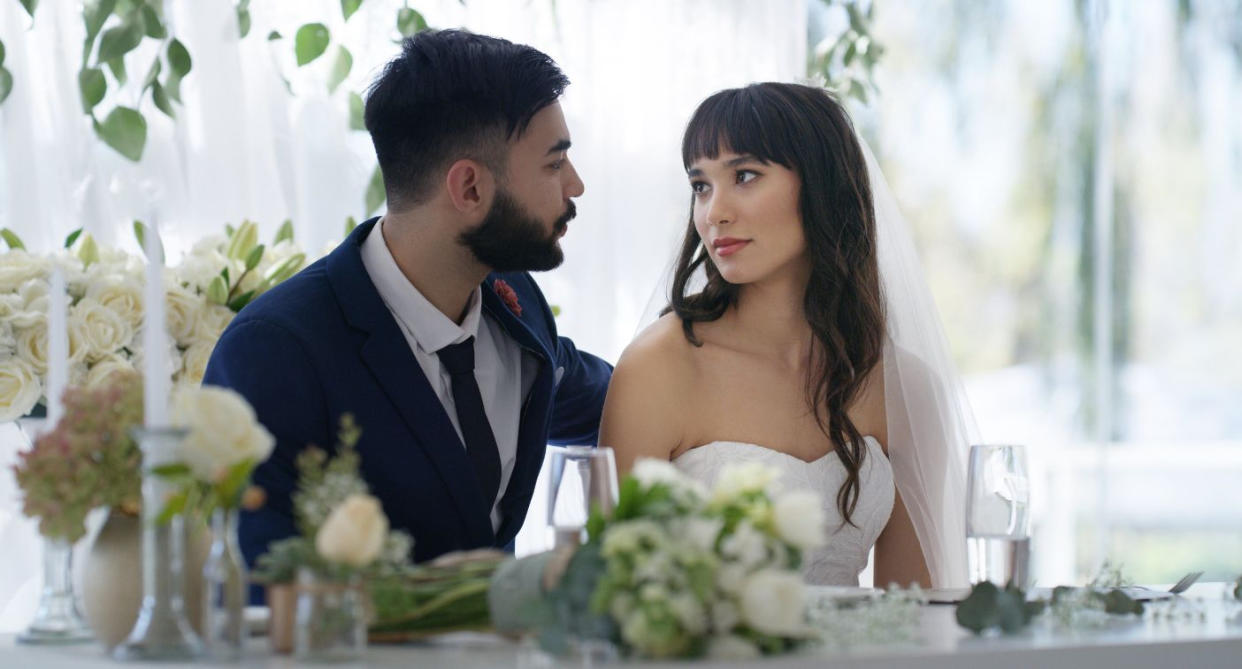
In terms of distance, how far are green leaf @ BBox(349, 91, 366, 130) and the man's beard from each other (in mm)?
533

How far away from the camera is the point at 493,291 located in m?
2.49

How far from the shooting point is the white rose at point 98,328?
6.51 ft

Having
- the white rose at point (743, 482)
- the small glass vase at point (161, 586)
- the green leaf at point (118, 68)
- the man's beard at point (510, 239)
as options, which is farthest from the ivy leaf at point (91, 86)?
the white rose at point (743, 482)

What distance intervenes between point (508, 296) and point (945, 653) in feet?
4.70

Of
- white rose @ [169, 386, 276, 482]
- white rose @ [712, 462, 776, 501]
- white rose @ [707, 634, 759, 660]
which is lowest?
white rose @ [707, 634, 759, 660]

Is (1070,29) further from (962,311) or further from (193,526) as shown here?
(193,526)

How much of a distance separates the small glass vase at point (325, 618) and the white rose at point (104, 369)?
93 centimetres

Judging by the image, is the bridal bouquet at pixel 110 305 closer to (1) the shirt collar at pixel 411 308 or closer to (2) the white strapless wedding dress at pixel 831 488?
(1) the shirt collar at pixel 411 308

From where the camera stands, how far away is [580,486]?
1.42 meters

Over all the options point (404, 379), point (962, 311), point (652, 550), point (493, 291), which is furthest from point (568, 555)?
point (962, 311)

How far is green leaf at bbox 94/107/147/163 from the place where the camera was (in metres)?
2.46

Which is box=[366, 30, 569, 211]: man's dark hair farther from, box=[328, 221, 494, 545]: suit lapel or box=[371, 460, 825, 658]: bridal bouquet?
box=[371, 460, 825, 658]: bridal bouquet

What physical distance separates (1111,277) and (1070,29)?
0.91 m

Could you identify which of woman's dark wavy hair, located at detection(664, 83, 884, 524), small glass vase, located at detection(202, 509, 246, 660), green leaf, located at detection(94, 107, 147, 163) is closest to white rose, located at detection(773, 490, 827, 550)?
small glass vase, located at detection(202, 509, 246, 660)
